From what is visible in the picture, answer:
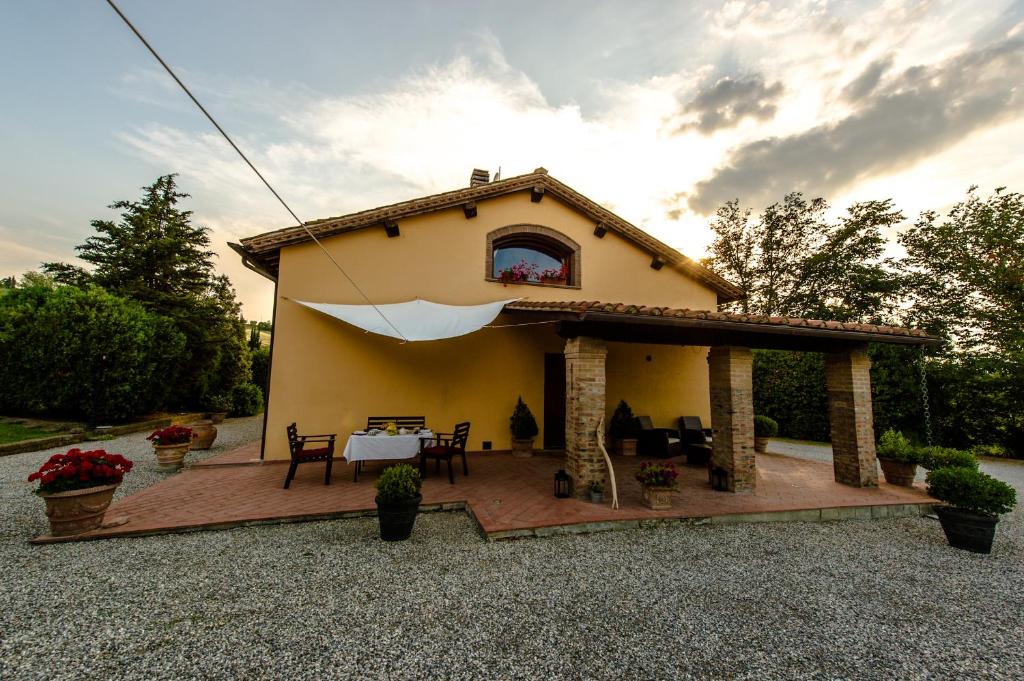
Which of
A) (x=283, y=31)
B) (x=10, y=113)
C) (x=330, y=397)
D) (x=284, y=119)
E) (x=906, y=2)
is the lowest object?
(x=330, y=397)

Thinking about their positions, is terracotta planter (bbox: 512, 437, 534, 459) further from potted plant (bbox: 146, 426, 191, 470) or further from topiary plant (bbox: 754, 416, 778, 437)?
potted plant (bbox: 146, 426, 191, 470)

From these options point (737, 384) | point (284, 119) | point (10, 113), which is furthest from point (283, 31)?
point (737, 384)

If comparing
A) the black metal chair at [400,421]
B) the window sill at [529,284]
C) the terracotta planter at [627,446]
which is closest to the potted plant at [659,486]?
the terracotta planter at [627,446]

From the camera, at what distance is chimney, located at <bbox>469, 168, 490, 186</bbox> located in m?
10.9

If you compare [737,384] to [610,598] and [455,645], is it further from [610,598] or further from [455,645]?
[455,645]

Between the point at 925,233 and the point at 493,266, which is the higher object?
the point at 925,233

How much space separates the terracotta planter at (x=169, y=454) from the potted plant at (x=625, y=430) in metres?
9.06

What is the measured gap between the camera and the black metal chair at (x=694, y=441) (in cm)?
809

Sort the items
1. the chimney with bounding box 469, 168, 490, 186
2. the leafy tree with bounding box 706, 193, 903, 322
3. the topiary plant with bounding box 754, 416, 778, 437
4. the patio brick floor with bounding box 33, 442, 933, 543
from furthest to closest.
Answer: the leafy tree with bounding box 706, 193, 903, 322, the chimney with bounding box 469, 168, 490, 186, the topiary plant with bounding box 754, 416, 778, 437, the patio brick floor with bounding box 33, 442, 933, 543

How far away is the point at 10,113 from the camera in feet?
7.71

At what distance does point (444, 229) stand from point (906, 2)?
8388 mm

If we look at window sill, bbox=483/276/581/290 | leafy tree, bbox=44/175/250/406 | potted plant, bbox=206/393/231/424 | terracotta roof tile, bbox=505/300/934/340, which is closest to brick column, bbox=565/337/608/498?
terracotta roof tile, bbox=505/300/934/340

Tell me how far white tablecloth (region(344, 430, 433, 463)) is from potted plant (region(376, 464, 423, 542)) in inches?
64.8

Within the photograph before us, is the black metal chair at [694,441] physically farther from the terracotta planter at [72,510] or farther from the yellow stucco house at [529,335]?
the terracotta planter at [72,510]
